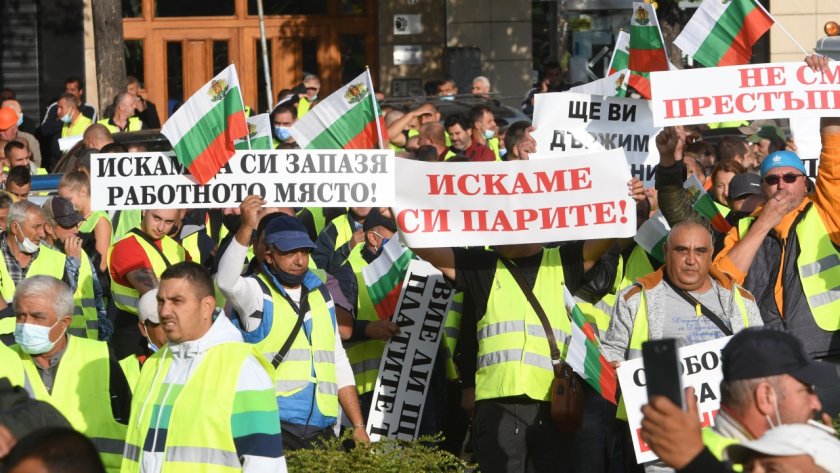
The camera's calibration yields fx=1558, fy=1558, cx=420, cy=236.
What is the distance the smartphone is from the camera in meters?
4.12

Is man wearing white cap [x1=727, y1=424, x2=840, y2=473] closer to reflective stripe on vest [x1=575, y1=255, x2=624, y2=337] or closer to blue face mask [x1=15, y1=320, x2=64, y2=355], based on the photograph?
blue face mask [x1=15, y1=320, x2=64, y2=355]

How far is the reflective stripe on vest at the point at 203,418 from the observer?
5879 mm

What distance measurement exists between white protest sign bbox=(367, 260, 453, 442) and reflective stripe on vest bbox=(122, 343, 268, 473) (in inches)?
120

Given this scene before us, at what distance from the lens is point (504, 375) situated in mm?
7598

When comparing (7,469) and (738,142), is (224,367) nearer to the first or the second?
(7,469)

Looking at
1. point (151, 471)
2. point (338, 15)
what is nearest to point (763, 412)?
point (151, 471)

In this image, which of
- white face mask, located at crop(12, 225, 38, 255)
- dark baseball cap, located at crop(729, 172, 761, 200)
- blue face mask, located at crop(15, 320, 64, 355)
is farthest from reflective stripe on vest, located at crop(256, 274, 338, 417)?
dark baseball cap, located at crop(729, 172, 761, 200)

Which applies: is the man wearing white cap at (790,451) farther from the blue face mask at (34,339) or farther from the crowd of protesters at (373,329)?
the blue face mask at (34,339)

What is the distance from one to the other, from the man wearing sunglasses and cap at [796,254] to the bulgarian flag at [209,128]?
2.66m

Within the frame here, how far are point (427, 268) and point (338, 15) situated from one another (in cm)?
1821

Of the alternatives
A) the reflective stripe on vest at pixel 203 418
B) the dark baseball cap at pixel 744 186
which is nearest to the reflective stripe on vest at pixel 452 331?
the dark baseball cap at pixel 744 186

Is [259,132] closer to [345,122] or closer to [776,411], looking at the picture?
[345,122]

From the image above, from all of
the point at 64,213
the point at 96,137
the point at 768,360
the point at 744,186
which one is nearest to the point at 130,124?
the point at 96,137

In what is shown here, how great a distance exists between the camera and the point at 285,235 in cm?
774
